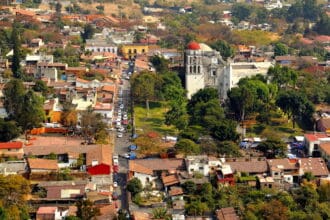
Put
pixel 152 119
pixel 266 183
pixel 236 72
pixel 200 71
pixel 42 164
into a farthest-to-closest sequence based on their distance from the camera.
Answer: pixel 236 72 < pixel 200 71 < pixel 152 119 < pixel 42 164 < pixel 266 183

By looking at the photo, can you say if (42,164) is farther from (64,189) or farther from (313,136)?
(313,136)

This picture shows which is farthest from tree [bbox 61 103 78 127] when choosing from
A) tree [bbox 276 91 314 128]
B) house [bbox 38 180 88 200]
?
tree [bbox 276 91 314 128]

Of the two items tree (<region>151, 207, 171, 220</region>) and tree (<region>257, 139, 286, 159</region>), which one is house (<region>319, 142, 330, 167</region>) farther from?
tree (<region>151, 207, 171, 220</region>)

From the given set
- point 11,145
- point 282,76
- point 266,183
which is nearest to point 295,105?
point 282,76

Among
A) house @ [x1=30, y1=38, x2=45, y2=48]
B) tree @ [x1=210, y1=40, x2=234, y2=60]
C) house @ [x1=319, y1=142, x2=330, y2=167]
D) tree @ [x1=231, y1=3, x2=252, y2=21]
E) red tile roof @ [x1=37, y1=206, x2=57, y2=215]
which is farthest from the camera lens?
tree @ [x1=231, y1=3, x2=252, y2=21]

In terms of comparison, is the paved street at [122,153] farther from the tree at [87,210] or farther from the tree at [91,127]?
the tree at [87,210]

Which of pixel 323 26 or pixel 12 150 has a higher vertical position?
pixel 323 26
